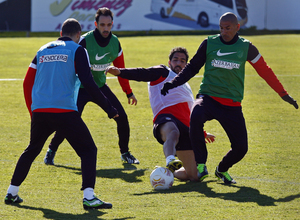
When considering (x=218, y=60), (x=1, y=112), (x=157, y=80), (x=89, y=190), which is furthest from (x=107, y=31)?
(x=1, y=112)

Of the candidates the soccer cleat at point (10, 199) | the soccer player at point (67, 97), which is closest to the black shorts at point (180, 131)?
the soccer player at point (67, 97)

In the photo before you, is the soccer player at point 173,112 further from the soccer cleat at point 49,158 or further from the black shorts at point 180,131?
the soccer cleat at point 49,158

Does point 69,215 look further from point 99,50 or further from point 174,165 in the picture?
point 99,50

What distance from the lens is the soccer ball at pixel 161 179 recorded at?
6.10 meters

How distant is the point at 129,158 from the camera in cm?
778

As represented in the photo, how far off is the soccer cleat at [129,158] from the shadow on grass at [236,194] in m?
1.45

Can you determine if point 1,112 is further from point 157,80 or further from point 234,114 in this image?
point 234,114

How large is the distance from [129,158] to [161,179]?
5.76ft

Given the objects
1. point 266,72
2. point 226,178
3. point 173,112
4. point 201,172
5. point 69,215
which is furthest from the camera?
point 173,112

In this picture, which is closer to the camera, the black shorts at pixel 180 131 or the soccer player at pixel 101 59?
the black shorts at pixel 180 131

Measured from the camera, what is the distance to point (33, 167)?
7.26 meters

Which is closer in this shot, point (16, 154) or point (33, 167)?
point (33, 167)

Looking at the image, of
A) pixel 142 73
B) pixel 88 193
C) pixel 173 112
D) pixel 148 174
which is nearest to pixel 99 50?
pixel 142 73

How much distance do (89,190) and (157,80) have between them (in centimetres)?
247
